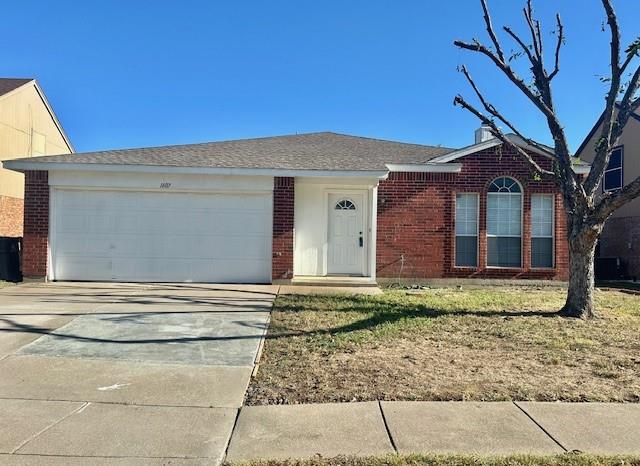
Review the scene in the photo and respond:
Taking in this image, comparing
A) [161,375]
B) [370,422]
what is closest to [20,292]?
[161,375]

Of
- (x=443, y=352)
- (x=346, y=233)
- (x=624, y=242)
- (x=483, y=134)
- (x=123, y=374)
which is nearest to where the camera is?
(x=123, y=374)

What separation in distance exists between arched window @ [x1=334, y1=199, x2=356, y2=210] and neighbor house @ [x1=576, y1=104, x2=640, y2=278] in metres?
10.6

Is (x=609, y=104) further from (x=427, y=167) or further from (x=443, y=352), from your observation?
(x=443, y=352)

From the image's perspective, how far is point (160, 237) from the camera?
40.9ft

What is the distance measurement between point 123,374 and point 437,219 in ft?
29.5

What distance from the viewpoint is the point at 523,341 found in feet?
23.5

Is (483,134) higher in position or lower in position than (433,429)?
higher

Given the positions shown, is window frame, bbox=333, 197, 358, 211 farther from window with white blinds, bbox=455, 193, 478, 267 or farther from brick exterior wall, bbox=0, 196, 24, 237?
brick exterior wall, bbox=0, 196, 24, 237

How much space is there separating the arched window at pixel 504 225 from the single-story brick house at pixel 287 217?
0.08 ft

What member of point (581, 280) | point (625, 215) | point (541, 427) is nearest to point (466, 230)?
point (581, 280)

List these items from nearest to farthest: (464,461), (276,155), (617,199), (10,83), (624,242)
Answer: (464,461), (617,199), (276,155), (624,242), (10,83)

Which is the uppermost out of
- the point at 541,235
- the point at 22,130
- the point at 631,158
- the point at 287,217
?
the point at 22,130

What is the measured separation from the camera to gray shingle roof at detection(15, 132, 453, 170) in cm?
1238

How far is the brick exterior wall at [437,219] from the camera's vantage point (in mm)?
12984
